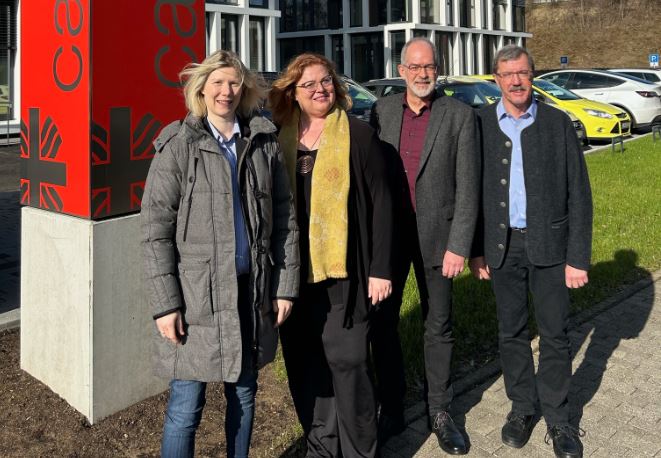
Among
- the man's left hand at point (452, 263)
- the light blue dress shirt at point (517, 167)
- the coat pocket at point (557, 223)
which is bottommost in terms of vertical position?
the man's left hand at point (452, 263)

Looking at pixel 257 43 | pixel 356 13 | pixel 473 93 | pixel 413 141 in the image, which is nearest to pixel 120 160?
pixel 413 141

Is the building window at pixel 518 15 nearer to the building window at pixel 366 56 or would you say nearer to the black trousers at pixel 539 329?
the building window at pixel 366 56

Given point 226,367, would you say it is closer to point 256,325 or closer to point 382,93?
point 256,325

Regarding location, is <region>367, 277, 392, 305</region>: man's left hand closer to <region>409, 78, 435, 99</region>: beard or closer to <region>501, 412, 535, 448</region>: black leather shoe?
<region>409, 78, 435, 99</region>: beard

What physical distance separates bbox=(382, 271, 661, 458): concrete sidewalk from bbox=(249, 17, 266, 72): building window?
26.3 meters

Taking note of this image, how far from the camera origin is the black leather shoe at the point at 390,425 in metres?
3.80

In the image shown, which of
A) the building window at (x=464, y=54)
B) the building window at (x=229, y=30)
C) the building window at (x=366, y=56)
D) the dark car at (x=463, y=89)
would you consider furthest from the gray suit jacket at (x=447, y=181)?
the building window at (x=464, y=54)

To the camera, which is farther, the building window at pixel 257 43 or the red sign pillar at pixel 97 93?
the building window at pixel 257 43

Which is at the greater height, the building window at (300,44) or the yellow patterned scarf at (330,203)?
the building window at (300,44)

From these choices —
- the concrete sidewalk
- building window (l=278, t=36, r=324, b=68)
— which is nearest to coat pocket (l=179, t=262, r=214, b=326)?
the concrete sidewalk

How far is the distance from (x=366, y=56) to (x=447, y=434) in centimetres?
3918

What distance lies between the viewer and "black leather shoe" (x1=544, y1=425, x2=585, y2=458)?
11.8 feet

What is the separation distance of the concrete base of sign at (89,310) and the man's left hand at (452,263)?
5.62ft

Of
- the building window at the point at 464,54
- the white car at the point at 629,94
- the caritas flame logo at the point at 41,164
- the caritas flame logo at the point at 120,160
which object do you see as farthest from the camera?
the building window at the point at 464,54
